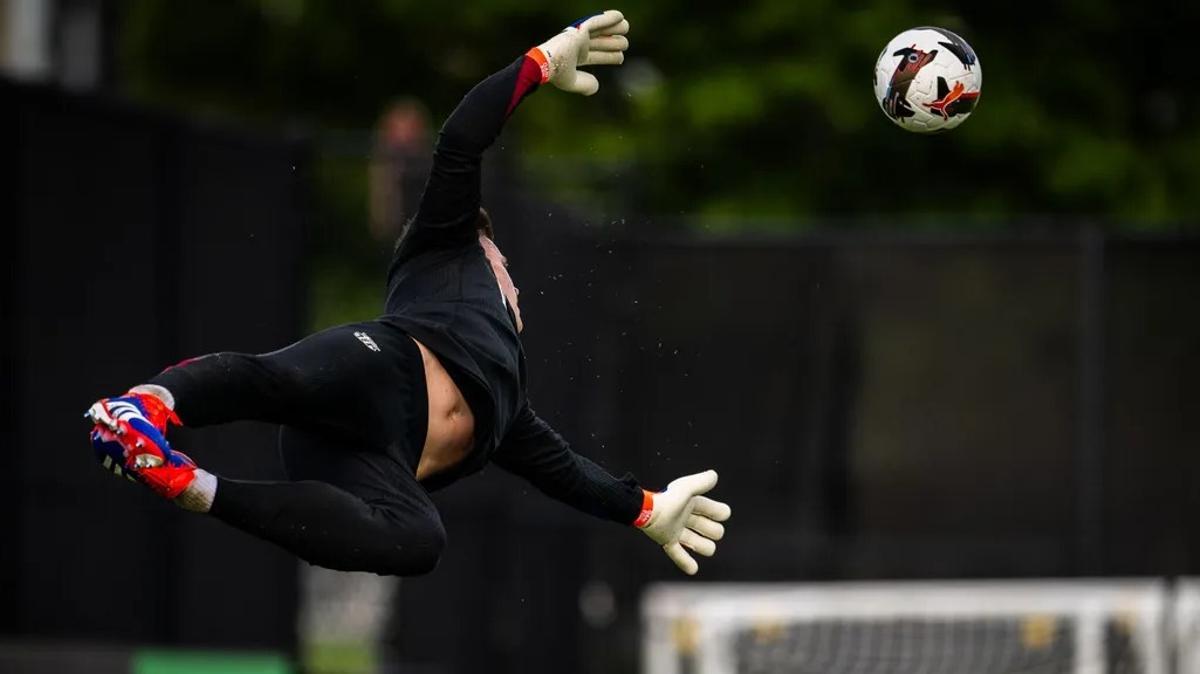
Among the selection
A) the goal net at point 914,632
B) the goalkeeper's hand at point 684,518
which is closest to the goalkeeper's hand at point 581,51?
the goalkeeper's hand at point 684,518

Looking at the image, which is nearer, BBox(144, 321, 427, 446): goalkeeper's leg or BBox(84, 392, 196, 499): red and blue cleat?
BBox(84, 392, 196, 499): red and blue cleat

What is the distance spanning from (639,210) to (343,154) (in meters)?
2.66

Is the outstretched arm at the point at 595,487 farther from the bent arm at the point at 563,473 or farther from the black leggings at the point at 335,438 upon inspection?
the black leggings at the point at 335,438

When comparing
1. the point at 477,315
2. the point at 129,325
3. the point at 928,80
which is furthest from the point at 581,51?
the point at 129,325

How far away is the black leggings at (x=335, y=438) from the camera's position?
7312 millimetres

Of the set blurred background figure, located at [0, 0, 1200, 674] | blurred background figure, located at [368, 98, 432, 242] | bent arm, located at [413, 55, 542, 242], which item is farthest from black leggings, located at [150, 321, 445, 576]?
blurred background figure, located at [368, 98, 432, 242]

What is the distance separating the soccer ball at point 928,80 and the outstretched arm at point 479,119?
109 cm

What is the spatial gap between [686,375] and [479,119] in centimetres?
821

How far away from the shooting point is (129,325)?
13930 millimetres

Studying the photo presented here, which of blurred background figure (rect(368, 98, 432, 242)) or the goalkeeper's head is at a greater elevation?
blurred background figure (rect(368, 98, 432, 242))

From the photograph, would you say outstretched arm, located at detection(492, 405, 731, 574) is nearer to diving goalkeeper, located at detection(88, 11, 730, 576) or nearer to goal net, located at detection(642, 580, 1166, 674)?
diving goalkeeper, located at detection(88, 11, 730, 576)

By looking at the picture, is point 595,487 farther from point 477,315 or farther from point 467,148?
point 467,148

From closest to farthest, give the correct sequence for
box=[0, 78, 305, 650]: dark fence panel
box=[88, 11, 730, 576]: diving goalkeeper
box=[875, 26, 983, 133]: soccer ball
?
1. box=[88, 11, 730, 576]: diving goalkeeper
2. box=[875, 26, 983, 133]: soccer ball
3. box=[0, 78, 305, 650]: dark fence panel

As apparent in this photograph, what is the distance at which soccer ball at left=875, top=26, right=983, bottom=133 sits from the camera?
859 centimetres
